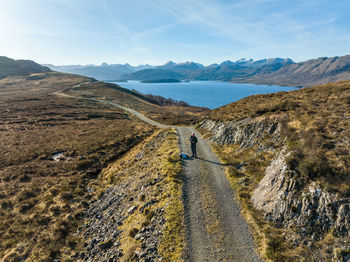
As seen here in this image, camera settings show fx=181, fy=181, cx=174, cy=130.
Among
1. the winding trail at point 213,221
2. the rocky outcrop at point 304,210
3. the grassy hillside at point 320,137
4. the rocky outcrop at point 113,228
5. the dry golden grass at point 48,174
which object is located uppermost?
the grassy hillside at point 320,137

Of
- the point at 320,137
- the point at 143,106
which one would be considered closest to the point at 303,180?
the point at 320,137

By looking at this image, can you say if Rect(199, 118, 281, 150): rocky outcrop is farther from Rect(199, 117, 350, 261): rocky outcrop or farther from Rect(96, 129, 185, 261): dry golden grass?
Rect(96, 129, 185, 261): dry golden grass

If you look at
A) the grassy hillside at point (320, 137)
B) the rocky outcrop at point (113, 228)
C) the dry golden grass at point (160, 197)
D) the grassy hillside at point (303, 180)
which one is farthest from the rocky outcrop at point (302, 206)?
the rocky outcrop at point (113, 228)

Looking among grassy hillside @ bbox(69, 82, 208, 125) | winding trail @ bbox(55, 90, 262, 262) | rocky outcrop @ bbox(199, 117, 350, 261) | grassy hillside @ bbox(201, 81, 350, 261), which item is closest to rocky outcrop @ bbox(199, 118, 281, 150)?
grassy hillside @ bbox(201, 81, 350, 261)

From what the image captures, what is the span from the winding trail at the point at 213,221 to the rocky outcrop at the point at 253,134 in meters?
5.68

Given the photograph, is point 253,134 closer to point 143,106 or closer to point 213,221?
point 213,221

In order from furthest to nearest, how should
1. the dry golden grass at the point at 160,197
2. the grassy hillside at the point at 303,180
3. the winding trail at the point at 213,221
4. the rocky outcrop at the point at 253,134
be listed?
the rocky outcrop at the point at 253,134, the dry golden grass at the point at 160,197, the winding trail at the point at 213,221, the grassy hillside at the point at 303,180

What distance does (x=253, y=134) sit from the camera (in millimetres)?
22109

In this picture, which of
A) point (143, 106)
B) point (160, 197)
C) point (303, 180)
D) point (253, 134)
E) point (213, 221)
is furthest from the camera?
point (143, 106)

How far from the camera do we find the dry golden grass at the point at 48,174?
48.9ft

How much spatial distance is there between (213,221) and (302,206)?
208 inches

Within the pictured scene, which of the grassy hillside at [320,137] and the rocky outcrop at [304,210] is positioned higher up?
the grassy hillside at [320,137]

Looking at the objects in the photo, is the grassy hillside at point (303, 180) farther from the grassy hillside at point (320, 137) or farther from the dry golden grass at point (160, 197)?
the dry golden grass at point (160, 197)

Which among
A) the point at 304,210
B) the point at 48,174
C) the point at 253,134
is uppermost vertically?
the point at 253,134
